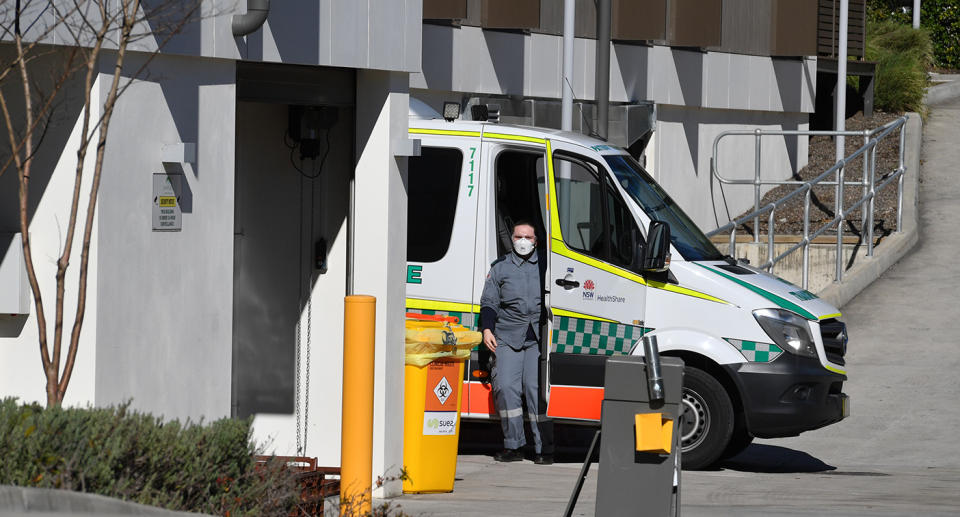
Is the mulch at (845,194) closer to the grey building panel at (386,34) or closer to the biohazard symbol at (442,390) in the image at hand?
the biohazard symbol at (442,390)

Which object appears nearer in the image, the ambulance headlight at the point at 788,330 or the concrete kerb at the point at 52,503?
the concrete kerb at the point at 52,503

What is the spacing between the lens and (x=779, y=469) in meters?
12.0

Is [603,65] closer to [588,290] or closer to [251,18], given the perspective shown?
[588,290]

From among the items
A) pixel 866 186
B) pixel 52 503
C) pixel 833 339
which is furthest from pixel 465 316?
pixel 866 186

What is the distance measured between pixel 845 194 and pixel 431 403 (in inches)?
544

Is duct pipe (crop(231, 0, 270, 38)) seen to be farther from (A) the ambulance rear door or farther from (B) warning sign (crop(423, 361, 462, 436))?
(A) the ambulance rear door

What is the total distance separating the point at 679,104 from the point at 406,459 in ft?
42.1

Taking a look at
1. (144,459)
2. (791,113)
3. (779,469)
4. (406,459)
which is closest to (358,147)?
(406,459)

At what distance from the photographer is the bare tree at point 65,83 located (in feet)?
21.2

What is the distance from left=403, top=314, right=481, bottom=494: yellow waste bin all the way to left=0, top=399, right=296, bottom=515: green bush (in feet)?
9.52

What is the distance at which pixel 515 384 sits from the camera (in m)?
11.2

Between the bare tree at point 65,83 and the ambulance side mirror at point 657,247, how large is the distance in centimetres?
452

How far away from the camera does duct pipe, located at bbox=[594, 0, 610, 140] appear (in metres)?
16.6

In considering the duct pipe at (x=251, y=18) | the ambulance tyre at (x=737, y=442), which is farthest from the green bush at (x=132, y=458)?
the ambulance tyre at (x=737, y=442)
